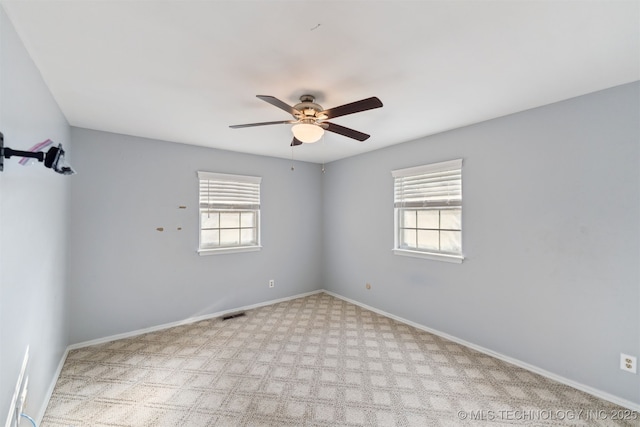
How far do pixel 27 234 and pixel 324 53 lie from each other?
2122 mm

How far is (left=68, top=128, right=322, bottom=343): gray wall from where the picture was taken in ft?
9.88

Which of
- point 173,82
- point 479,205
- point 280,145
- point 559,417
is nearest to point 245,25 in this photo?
point 173,82

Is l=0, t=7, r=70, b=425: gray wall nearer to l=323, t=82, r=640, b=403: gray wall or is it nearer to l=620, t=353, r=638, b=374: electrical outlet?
l=323, t=82, r=640, b=403: gray wall

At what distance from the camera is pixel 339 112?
6.42ft

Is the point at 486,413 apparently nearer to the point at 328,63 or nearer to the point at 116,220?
the point at 328,63

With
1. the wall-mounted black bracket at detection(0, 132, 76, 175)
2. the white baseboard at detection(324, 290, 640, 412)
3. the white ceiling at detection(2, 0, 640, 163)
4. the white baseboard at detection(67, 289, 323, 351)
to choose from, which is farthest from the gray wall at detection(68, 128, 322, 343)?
the white baseboard at detection(324, 290, 640, 412)

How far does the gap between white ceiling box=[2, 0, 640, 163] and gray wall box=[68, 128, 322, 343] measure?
2.41 feet

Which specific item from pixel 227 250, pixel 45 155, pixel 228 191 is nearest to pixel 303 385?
pixel 227 250

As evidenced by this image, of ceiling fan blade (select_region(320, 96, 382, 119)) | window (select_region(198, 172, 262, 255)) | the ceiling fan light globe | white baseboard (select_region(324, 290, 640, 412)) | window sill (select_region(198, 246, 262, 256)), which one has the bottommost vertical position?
white baseboard (select_region(324, 290, 640, 412))

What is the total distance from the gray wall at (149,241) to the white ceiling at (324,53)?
734 mm

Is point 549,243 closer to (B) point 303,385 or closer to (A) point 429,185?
(A) point 429,185

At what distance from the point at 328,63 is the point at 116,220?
9.96 feet

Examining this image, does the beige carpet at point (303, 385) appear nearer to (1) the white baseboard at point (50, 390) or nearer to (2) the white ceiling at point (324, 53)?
(1) the white baseboard at point (50, 390)

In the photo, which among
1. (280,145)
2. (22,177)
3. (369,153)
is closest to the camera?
(22,177)
